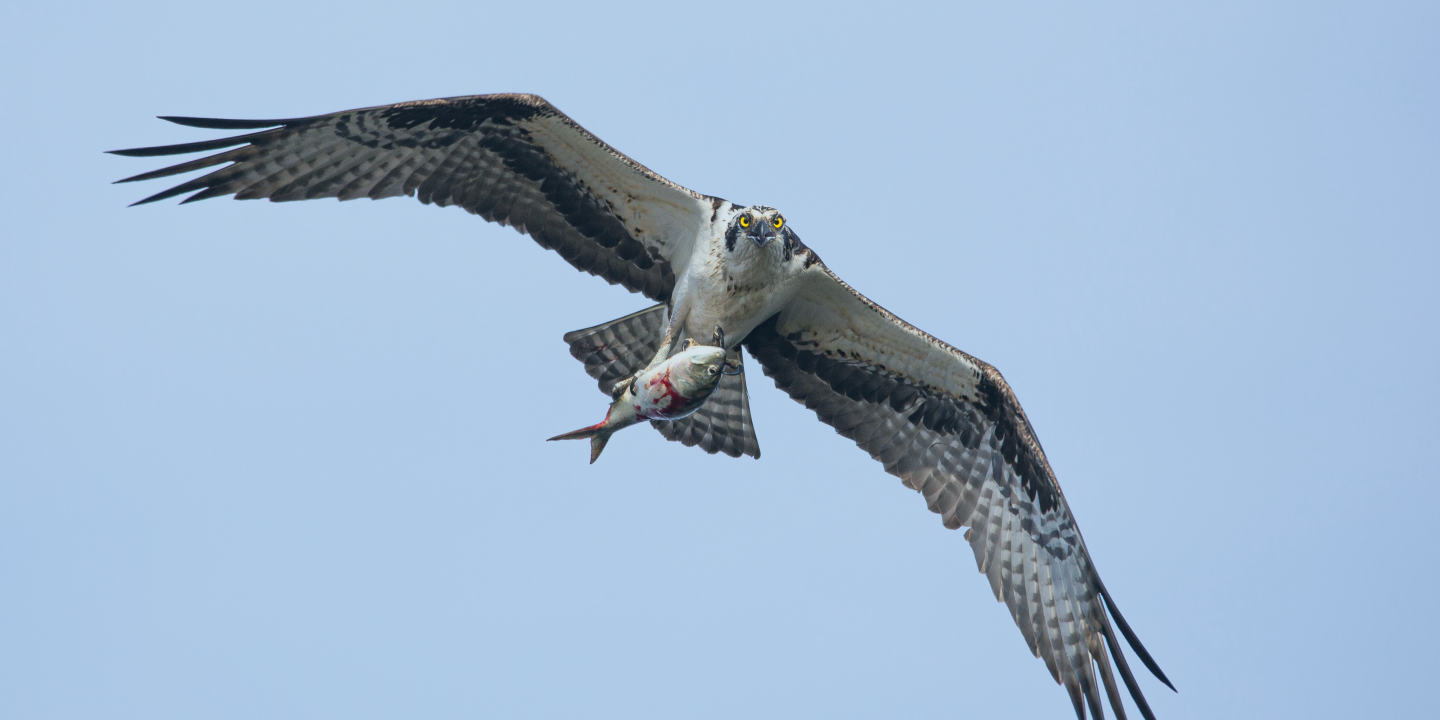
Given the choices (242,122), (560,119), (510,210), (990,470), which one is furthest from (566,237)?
(990,470)

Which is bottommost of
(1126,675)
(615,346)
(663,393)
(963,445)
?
(1126,675)

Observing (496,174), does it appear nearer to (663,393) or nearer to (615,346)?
(615,346)

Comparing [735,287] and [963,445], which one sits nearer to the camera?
[735,287]

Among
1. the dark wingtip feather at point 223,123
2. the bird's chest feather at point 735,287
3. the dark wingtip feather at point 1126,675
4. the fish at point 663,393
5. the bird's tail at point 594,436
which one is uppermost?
the dark wingtip feather at point 223,123

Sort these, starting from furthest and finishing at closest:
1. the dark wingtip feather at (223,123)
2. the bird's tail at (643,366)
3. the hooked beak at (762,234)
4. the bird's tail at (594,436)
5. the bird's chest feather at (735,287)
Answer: the bird's tail at (643,366), the bird's chest feather at (735,287), the hooked beak at (762,234), the dark wingtip feather at (223,123), the bird's tail at (594,436)

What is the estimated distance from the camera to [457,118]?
10055 millimetres

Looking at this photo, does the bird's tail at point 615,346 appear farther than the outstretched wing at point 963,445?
Yes

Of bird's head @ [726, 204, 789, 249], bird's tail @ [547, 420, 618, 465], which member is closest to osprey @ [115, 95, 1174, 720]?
bird's head @ [726, 204, 789, 249]

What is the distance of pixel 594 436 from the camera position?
8.60 metres

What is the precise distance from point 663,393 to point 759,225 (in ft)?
6.83

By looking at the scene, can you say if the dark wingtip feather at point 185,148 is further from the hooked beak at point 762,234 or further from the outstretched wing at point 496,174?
the hooked beak at point 762,234

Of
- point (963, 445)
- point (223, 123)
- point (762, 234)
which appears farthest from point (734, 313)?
point (223, 123)

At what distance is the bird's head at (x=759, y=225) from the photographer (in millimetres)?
9664

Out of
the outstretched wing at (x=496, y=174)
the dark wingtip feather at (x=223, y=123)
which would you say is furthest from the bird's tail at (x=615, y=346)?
the dark wingtip feather at (x=223, y=123)
